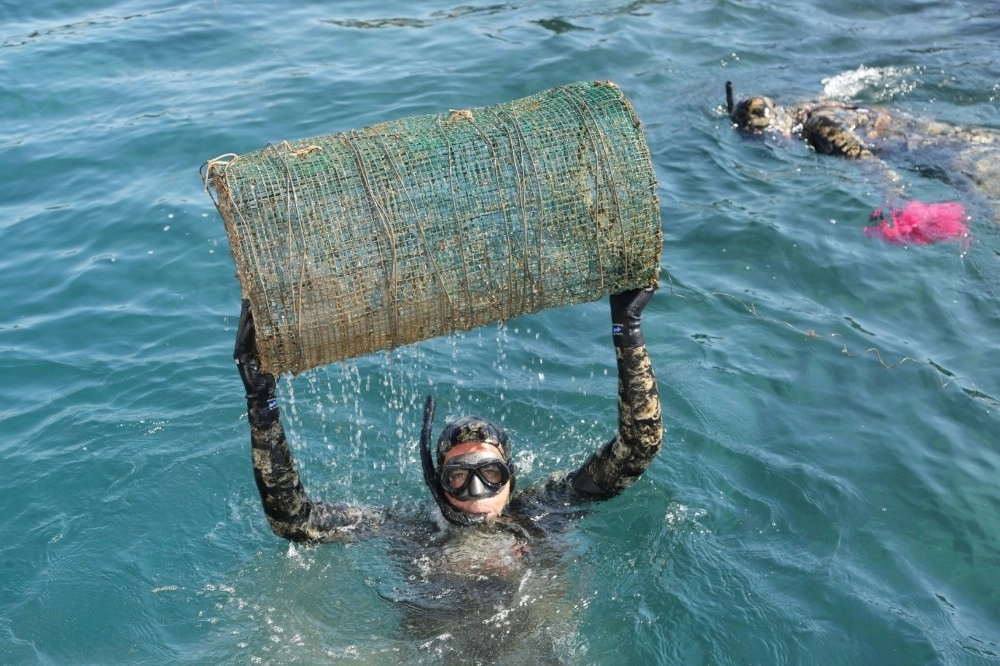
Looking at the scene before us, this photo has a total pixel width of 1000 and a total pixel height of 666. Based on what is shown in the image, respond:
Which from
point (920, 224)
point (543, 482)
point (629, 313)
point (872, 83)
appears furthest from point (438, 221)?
point (872, 83)

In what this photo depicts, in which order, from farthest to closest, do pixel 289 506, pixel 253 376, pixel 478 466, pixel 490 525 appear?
pixel 490 525, pixel 478 466, pixel 289 506, pixel 253 376

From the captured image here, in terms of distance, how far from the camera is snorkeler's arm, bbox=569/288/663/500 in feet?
15.9

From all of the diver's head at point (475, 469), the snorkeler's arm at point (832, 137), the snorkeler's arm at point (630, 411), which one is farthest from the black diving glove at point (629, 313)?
the snorkeler's arm at point (832, 137)

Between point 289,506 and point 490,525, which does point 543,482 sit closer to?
point 490,525

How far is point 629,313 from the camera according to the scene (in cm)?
482

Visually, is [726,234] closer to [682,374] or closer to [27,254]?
[682,374]

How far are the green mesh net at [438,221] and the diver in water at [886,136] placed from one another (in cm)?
628

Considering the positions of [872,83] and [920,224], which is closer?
[920,224]

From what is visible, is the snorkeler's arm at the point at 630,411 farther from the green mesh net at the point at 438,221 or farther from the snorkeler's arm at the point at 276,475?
the snorkeler's arm at the point at 276,475

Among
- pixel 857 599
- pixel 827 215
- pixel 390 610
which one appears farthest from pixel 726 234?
pixel 390 610

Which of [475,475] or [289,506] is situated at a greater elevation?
[289,506]

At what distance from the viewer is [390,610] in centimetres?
560

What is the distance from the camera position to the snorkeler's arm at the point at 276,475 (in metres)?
4.41

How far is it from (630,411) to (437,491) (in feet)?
3.55
